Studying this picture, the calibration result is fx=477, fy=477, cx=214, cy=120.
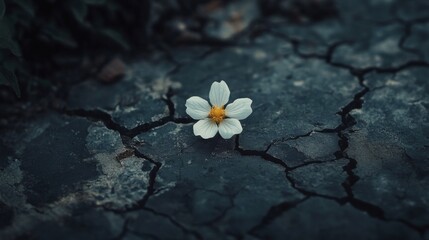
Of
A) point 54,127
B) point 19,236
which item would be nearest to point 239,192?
point 19,236

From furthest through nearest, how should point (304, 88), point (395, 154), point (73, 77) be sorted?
point (73, 77) < point (304, 88) < point (395, 154)

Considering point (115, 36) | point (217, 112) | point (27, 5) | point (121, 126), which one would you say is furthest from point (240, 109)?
point (27, 5)

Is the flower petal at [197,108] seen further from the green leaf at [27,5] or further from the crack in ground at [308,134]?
the green leaf at [27,5]

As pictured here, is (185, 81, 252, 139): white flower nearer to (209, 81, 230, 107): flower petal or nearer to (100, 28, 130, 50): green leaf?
(209, 81, 230, 107): flower petal

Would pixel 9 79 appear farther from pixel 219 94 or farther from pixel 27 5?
pixel 219 94

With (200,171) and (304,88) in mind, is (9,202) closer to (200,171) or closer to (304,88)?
(200,171)

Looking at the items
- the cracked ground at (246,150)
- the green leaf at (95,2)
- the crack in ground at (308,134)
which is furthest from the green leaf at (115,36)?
the crack in ground at (308,134)
